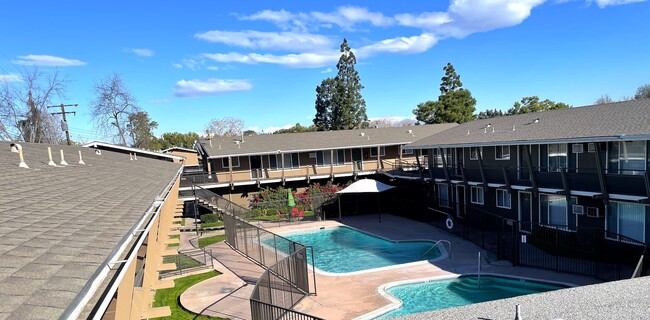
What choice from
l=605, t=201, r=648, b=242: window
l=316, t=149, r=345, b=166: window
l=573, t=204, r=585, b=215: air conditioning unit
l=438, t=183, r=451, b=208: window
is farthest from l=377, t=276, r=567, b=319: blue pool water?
l=316, t=149, r=345, b=166: window

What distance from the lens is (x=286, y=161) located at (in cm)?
3747

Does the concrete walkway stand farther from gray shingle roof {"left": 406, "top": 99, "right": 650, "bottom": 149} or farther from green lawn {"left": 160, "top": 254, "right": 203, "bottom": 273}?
gray shingle roof {"left": 406, "top": 99, "right": 650, "bottom": 149}

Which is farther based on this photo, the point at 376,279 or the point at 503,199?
the point at 503,199

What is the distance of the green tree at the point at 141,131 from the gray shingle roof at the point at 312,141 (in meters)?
38.9

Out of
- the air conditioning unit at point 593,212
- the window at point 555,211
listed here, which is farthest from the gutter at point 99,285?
the window at point 555,211

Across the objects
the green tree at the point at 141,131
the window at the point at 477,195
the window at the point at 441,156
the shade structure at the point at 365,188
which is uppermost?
the green tree at the point at 141,131

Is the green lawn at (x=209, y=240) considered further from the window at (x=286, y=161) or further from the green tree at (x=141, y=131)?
the green tree at (x=141, y=131)

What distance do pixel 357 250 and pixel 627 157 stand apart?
13758mm

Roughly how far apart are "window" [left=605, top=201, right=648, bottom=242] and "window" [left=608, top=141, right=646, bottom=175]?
4.82ft

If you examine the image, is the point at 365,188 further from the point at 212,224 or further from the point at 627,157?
the point at 627,157

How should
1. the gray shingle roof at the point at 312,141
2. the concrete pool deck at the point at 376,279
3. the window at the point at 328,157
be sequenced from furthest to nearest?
the window at the point at 328,157, the gray shingle roof at the point at 312,141, the concrete pool deck at the point at 376,279

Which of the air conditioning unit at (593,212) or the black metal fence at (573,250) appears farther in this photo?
the air conditioning unit at (593,212)

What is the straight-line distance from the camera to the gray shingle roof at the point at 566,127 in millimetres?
16938

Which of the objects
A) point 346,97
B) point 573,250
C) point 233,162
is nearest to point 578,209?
point 573,250
